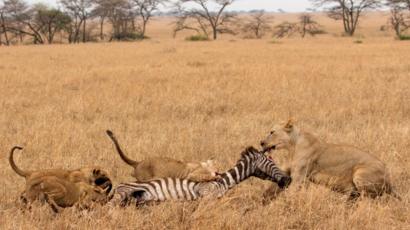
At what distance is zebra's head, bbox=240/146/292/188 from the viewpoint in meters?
5.89

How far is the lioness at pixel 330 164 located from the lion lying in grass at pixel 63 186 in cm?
193

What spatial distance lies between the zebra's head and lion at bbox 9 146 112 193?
1.32 meters

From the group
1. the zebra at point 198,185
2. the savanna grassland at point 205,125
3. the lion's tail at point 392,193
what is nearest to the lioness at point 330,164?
the lion's tail at point 392,193

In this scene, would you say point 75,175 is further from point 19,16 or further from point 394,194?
point 19,16

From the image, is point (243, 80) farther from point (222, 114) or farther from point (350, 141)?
point (350, 141)

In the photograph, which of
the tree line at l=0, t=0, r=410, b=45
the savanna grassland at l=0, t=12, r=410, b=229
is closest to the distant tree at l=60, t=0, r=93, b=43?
the tree line at l=0, t=0, r=410, b=45

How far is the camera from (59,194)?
5188mm

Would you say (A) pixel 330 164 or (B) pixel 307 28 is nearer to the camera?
(A) pixel 330 164

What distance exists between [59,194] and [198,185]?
4.01ft

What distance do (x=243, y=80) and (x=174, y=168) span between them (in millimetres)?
8338

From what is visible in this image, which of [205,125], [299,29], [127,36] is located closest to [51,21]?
[127,36]

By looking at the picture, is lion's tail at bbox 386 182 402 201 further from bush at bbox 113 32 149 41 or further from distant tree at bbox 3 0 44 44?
distant tree at bbox 3 0 44 44

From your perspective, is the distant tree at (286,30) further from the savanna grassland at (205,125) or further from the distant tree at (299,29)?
the savanna grassland at (205,125)

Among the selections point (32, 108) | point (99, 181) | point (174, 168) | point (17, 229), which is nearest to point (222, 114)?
point (32, 108)
